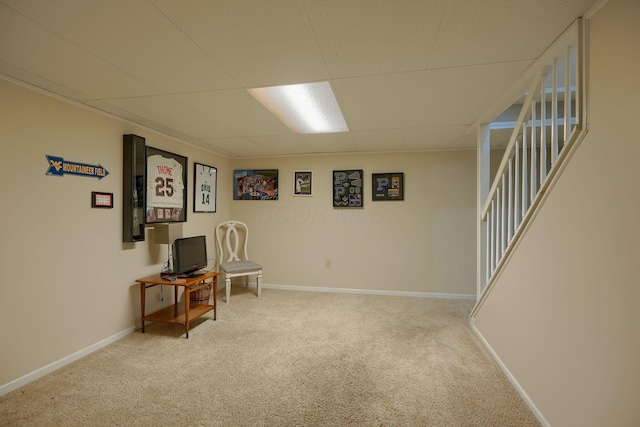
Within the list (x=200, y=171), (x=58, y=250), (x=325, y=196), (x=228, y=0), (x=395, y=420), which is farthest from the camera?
(x=325, y=196)

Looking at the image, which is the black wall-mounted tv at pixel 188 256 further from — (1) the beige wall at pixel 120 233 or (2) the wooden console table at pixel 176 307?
(1) the beige wall at pixel 120 233

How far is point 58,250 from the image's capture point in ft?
7.38

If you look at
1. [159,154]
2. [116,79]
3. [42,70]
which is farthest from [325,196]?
[42,70]

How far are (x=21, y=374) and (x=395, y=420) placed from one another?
261cm

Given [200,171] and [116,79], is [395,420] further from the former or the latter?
[200,171]

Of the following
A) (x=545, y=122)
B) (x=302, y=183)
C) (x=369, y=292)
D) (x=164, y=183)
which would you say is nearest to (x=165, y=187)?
(x=164, y=183)

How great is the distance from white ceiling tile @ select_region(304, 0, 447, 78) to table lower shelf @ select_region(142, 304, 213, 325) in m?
2.70

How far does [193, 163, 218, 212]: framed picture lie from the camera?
3912mm

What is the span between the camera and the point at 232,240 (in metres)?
4.66

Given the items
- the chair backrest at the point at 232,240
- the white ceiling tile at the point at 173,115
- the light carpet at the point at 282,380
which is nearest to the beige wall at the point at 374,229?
the chair backrest at the point at 232,240

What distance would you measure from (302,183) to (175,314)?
2.53 metres

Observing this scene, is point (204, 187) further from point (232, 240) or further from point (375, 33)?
point (375, 33)

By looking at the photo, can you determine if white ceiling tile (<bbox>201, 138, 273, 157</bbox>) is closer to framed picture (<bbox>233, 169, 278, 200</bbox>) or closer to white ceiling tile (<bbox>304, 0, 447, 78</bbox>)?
framed picture (<bbox>233, 169, 278, 200</bbox>)

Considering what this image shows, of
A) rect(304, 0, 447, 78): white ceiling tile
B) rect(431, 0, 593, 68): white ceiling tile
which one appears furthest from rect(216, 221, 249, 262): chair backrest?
rect(431, 0, 593, 68): white ceiling tile
